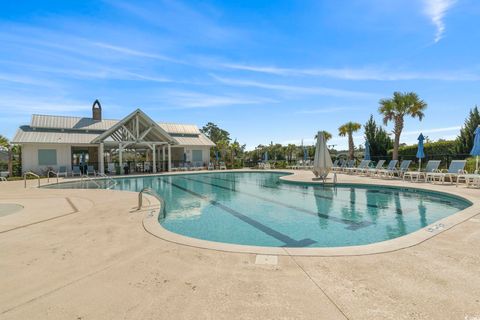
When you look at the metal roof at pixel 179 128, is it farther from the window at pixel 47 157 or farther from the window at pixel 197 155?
the window at pixel 47 157

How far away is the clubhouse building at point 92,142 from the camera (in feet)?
67.8

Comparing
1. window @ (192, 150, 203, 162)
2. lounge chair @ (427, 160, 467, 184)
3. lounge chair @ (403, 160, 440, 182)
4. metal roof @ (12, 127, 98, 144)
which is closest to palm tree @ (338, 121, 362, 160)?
lounge chair @ (403, 160, 440, 182)

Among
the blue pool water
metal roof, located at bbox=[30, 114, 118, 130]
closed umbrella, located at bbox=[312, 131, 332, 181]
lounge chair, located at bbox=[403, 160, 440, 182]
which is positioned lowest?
the blue pool water

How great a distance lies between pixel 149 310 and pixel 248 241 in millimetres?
3268

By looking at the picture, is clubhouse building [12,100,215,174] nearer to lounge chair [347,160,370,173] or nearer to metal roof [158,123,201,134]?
metal roof [158,123,201,134]

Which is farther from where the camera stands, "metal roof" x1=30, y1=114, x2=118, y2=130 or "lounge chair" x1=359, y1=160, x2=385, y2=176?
"metal roof" x1=30, y1=114, x2=118, y2=130

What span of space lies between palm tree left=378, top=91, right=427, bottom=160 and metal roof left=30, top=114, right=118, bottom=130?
2594 cm

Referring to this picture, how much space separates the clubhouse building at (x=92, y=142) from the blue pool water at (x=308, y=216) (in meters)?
12.8

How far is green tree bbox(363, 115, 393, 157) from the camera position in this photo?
24.7m

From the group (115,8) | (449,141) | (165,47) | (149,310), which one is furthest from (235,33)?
(449,141)

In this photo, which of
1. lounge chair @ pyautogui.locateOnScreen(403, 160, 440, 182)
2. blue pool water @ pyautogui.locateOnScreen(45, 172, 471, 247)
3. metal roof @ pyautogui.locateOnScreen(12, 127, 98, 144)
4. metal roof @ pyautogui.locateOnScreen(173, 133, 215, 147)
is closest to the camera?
blue pool water @ pyautogui.locateOnScreen(45, 172, 471, 247)

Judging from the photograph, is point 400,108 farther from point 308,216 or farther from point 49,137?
point 49,137

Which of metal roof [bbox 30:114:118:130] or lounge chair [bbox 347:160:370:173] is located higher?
metal roof [bbox 30:114:118:130]

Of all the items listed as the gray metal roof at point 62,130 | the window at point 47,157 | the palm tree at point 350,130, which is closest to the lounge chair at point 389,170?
the palm tree at point 350,130
